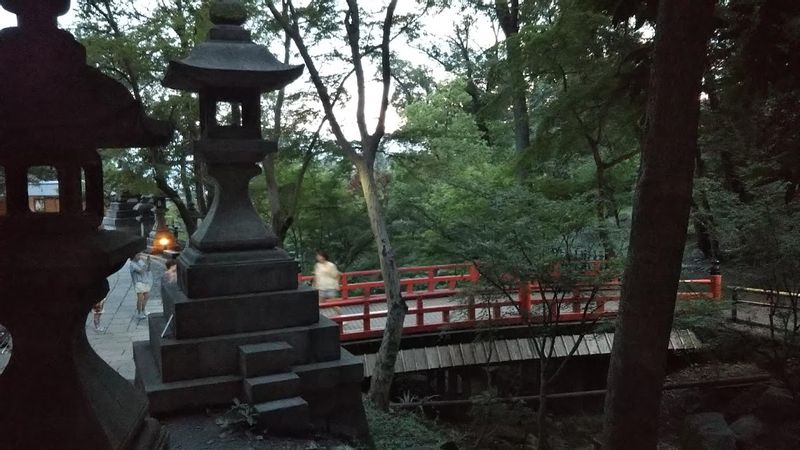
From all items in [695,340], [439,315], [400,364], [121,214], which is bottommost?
[400,364]

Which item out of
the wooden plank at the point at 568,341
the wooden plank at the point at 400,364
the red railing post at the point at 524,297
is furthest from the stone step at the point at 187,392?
the wooden plank at the point at 568,341

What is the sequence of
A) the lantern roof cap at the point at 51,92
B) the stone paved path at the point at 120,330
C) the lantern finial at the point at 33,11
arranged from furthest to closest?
the stone paved path at the point at 120,330 < the lantern finial at the point at 33,11 < the lantern roof cap at the point at 51,92

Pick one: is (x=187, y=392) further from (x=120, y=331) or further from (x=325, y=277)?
(x=120, y=331)

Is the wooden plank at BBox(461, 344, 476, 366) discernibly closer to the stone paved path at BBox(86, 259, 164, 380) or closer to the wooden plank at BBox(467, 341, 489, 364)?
the wooden plank at BBox(467, 341, 489, 364)

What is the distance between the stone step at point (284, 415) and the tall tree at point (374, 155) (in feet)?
13.8

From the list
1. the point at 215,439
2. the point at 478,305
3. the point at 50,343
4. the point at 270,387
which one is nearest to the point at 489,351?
the point at 478,305

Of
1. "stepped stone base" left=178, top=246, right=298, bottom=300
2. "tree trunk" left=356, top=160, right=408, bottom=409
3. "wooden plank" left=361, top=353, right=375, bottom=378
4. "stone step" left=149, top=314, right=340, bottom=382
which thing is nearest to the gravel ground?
"stone step" left=149, top=314, right=340, bottom=382

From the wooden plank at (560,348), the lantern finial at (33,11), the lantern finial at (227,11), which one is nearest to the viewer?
the lantern finial at (33,11)

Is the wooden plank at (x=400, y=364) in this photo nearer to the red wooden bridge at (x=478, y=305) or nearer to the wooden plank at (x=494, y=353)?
the red wooden bridge at (x=478, y=305)

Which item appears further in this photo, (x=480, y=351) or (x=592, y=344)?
(x=592, y=344)

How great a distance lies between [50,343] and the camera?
2.66 meters

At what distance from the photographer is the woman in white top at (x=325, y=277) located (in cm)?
1184

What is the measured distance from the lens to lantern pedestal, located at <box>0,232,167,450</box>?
2555 millimetres

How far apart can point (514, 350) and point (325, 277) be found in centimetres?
457
